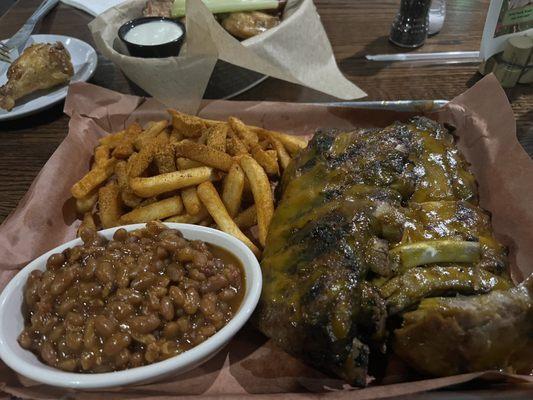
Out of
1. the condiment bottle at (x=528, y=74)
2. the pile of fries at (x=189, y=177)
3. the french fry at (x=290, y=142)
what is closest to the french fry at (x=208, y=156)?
the pile of fries at (x=189, y=177)

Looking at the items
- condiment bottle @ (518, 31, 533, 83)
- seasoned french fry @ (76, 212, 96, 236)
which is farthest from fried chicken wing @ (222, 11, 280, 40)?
condiment bottle @ (518, 31, 533, 83)

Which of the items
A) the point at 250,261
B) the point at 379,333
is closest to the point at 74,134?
the point at 250,261

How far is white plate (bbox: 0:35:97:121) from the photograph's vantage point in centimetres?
348

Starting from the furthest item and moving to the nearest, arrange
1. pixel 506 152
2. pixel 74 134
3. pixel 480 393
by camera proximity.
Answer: pixel 74 134 < pixel 506 152 < pixel 480 393

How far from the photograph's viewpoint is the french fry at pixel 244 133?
9.39 ft

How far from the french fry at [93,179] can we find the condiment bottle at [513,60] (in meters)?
3.12

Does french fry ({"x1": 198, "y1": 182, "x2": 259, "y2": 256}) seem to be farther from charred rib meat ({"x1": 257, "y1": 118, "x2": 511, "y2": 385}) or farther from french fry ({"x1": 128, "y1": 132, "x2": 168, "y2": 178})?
french fry ({"x1": 128, "y1": 132, "x2": 168, "y2": 178})

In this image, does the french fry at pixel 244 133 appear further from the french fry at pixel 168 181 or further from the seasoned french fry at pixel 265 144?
the french fry at pixel 168 181

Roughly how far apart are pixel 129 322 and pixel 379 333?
1009 mm

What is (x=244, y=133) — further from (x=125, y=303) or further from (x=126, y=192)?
(x=125, y=303)

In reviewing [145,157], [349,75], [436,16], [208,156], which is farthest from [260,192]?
[436,16]

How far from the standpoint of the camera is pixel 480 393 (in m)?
1.76

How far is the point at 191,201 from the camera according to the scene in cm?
256

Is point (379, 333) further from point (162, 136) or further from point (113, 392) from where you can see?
point (162, 136)
